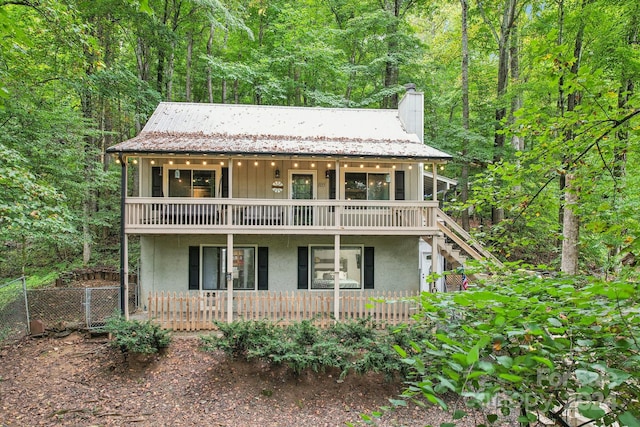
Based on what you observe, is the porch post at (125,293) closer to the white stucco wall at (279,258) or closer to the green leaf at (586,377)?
the white stucco wall at (279,258)

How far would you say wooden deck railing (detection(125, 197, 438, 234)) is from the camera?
10500 millimetres

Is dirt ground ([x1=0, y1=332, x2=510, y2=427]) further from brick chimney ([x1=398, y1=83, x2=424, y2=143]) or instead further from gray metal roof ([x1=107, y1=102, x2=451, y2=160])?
brick chimney ([x1=398, y1=83, x2=424, y2=143])

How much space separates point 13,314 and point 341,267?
9792 millimetres

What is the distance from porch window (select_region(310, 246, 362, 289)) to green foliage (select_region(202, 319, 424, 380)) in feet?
14.0

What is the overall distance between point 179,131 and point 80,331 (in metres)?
7.07

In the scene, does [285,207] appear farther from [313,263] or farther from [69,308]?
[69,308]

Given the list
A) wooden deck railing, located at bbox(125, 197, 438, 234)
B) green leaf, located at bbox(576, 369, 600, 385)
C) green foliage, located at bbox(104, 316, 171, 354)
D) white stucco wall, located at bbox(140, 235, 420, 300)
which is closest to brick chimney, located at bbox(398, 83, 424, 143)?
wooden deck railing, located at bbox(125, 197, 438, 234)

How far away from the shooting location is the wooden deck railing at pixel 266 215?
10500 millimetres

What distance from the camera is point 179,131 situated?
12.2 metres

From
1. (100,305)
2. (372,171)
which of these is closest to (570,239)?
(372,171)

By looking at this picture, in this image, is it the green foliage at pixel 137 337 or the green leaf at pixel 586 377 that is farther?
the green foliage at pixel 137 337

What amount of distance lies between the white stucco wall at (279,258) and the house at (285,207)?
36mm

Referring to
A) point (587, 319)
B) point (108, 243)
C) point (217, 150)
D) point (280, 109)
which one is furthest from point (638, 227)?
point (108, 243)

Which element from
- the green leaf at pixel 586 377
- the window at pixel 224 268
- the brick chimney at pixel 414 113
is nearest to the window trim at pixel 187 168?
the window at pixel 224 268
